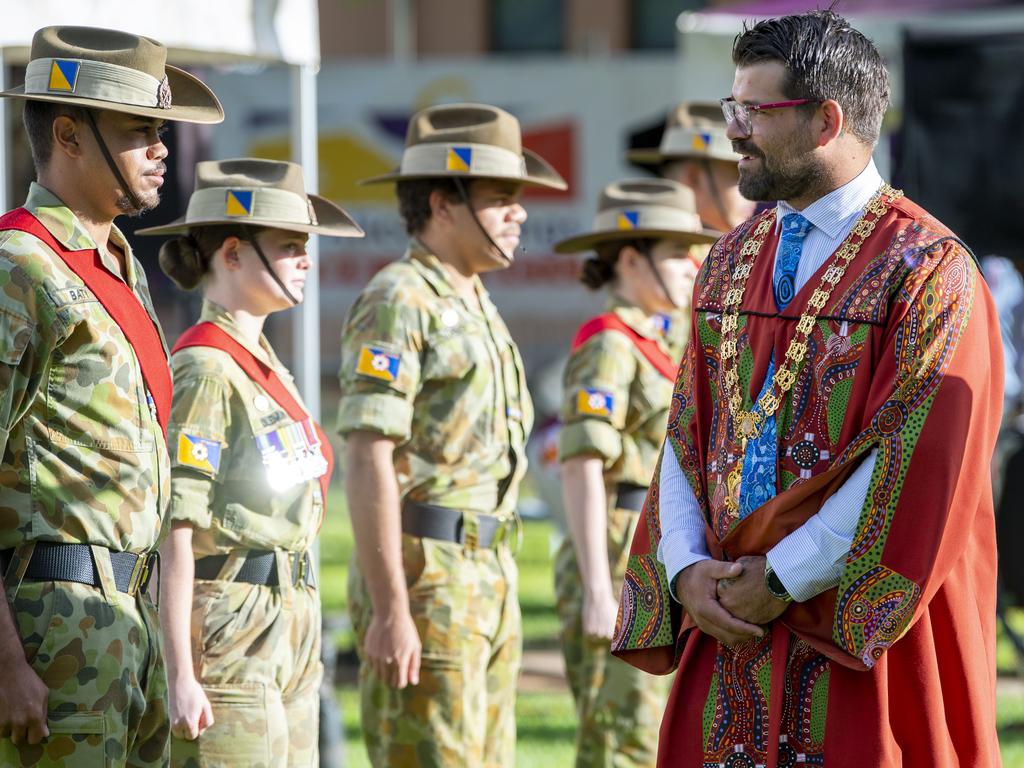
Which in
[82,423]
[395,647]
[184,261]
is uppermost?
[184,261]

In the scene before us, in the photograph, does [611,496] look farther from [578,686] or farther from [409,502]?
[409,502]

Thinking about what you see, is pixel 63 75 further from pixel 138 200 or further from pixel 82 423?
pixel 82 423

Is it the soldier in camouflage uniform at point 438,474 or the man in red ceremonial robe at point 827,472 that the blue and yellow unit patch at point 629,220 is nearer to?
the soldier in camouflage uniform at point 438,474

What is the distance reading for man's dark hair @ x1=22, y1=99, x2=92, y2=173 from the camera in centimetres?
334

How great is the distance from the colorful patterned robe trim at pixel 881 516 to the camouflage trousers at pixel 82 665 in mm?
1051

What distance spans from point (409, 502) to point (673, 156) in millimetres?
2155

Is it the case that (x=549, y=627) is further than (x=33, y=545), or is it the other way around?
(x=549, y=627)

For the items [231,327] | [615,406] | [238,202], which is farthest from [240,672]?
[615,406]

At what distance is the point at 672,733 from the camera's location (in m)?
3.26

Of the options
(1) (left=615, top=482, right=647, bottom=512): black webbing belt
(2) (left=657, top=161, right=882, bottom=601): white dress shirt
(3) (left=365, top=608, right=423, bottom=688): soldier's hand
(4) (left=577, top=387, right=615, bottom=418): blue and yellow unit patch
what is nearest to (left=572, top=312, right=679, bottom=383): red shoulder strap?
(4) (left=577, top=387, right=615, bottom=418): blue and yellow unit patch

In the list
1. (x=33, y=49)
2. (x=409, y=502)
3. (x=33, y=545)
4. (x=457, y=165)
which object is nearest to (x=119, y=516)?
(x=33, y=545)

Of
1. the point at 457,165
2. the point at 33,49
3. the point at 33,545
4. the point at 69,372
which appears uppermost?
the point at 33,49

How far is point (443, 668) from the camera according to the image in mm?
4562

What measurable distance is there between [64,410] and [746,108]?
142 centimetres
